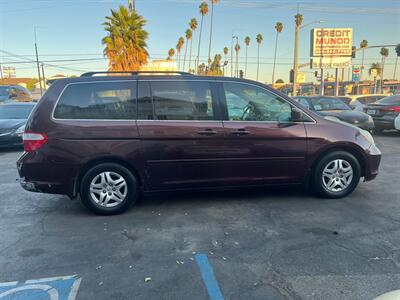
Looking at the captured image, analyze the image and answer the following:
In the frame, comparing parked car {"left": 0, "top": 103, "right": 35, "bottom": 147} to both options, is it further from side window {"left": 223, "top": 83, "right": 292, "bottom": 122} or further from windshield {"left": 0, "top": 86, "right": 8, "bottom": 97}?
windshield {"left": 0, "top": 86, "right": 8, "bottom": 97}

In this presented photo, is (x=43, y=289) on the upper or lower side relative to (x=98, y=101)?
lower

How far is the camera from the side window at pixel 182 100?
428 centimetres

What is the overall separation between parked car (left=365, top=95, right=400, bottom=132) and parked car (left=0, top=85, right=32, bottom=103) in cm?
1828

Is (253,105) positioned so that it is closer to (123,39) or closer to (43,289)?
(43,289)

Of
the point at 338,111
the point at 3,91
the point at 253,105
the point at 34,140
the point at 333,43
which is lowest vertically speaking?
the point at 34,140

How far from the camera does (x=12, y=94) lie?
19.7 metres

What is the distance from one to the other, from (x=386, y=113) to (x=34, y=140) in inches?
428

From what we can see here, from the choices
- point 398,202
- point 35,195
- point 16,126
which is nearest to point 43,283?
point 35,195

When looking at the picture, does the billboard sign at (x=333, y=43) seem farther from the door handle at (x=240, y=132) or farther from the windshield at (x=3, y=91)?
the door handle at (x=240, y=132)

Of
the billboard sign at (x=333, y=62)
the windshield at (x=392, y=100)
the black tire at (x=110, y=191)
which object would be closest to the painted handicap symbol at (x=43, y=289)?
the black tire at (x=110, y=191)

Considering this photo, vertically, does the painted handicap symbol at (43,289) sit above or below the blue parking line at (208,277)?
below

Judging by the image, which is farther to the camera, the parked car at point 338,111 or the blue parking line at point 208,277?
the parked car at point 338,111

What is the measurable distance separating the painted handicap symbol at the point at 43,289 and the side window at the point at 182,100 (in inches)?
86.2

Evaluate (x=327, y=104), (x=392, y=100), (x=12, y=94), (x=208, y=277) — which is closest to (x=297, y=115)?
(x=208, y=277)
